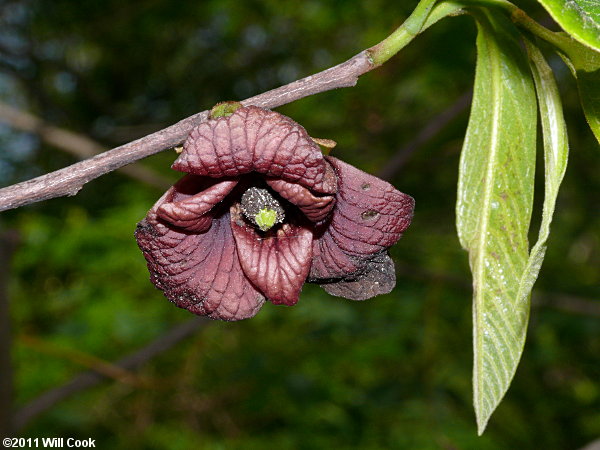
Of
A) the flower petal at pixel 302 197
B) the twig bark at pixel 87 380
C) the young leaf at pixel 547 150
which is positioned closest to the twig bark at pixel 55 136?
the twig bark at pixel 87 380

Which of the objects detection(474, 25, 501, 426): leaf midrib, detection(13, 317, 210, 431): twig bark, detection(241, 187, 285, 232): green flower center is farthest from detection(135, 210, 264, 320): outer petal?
detection(13, 317, 210, 431): twig bark

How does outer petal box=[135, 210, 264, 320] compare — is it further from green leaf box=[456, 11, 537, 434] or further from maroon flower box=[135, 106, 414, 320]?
green leaf box=[456, 11, 537, 434]

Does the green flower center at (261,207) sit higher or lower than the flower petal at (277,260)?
higher

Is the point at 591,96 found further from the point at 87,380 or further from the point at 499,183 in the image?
the point at 87,380

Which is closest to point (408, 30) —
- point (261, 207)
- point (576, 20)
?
point (576, 20)


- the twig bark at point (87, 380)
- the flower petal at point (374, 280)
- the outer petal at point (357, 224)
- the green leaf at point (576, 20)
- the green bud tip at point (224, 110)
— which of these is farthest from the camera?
the twig bark at point (87, 380)

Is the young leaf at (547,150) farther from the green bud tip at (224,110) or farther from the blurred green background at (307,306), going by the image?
the blurred green background at (307,306)

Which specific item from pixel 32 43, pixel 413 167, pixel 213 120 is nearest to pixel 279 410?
pixel 413 167
